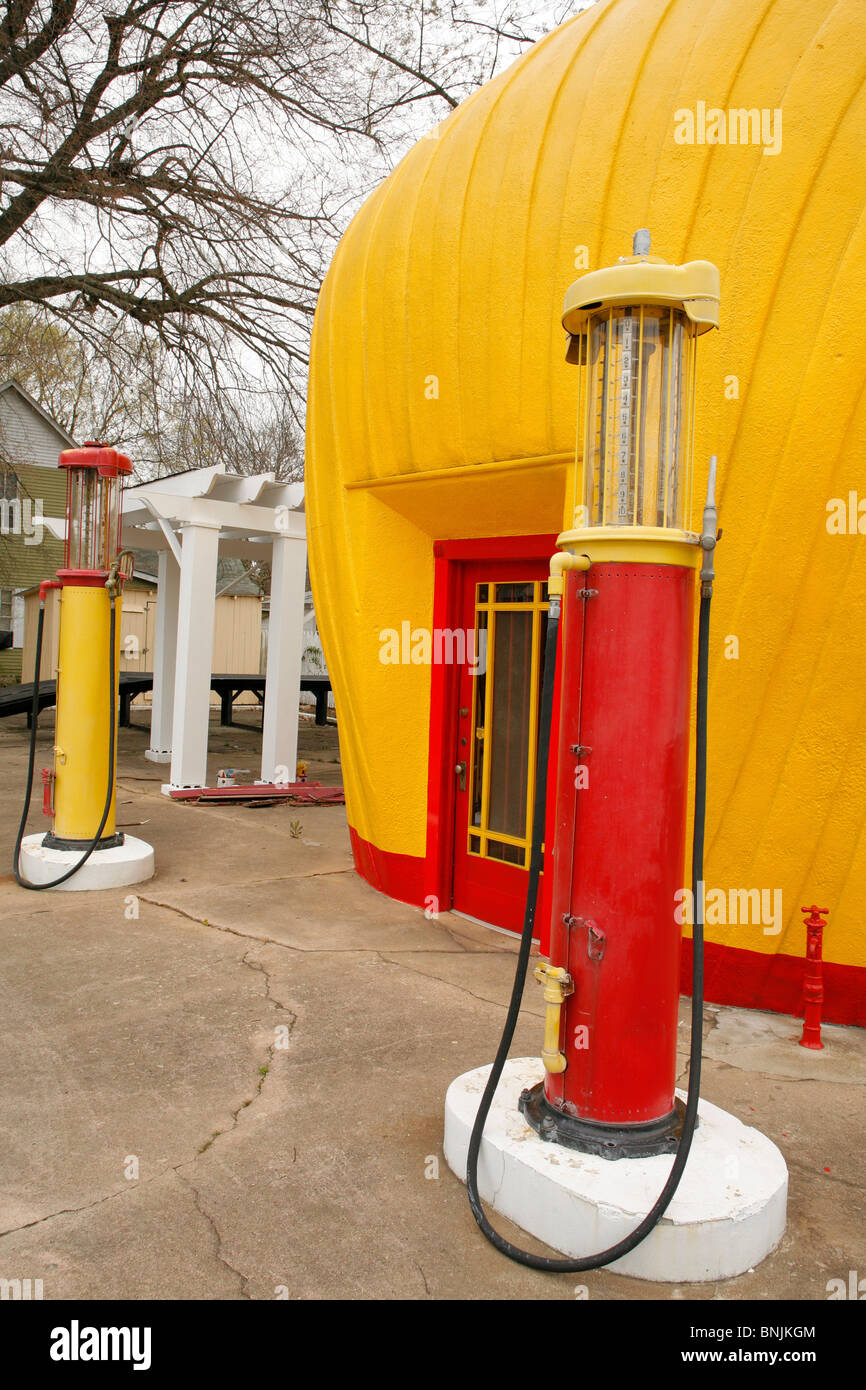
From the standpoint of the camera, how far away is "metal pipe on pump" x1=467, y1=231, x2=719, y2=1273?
118 inches

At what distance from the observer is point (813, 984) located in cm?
455

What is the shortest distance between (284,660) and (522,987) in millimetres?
8319

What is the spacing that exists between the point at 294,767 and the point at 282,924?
5.02m

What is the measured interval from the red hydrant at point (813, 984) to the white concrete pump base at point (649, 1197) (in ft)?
4.83

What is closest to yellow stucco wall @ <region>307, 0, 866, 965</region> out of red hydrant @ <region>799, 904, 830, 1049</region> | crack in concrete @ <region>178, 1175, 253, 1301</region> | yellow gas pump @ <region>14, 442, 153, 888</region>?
red hydrant @ <region>799, 904, 830, 1049</region>

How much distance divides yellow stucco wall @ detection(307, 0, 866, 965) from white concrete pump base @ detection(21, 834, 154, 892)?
336cm

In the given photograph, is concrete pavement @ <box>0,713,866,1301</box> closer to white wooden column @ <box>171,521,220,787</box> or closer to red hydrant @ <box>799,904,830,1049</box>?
red hydrant @ <box>799,904,830,1049</box>

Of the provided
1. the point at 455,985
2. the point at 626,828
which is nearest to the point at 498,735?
the point at 455,985

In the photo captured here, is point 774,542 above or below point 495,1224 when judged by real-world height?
above

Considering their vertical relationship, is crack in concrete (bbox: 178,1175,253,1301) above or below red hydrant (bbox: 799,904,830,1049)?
below
